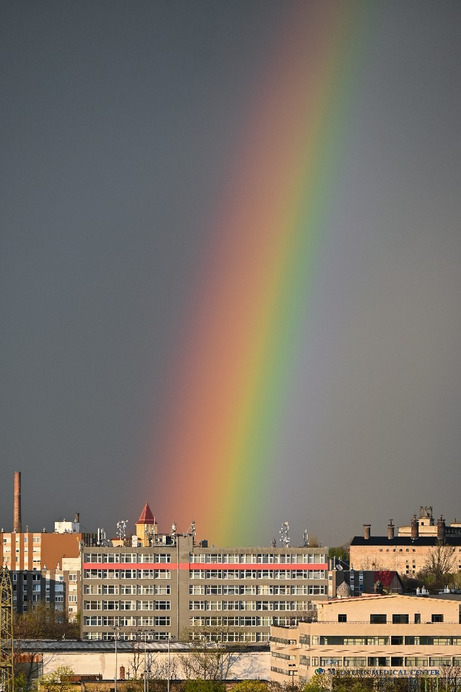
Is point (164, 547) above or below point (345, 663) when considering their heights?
above

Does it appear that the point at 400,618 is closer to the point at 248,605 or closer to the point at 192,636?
the point at 192,636

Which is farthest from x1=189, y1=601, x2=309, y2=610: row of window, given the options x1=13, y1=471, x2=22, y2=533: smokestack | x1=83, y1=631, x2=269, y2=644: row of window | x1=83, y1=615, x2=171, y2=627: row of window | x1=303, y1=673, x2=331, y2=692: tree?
x1=13, y1=471, x2=22, y2=533: smokestack

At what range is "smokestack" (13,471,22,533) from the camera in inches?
7456

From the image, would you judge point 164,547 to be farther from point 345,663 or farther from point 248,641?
point 345,663

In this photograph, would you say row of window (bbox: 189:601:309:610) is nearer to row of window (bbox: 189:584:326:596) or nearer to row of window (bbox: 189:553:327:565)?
row of window (bbox: 189:584:326:596)

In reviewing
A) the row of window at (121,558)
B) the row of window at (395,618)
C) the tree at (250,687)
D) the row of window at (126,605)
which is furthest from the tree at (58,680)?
the row of window at (121,558)

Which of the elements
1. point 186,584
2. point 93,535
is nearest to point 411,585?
point 93,535

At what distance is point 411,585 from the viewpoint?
18700 cm

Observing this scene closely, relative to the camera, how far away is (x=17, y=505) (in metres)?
192

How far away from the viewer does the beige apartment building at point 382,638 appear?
328 ft

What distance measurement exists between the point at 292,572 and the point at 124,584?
15.8 m

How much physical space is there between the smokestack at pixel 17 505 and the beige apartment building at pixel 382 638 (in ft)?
303

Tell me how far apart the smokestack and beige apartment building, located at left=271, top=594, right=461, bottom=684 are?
92341 mm

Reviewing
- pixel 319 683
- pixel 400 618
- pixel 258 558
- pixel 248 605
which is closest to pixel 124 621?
pixel 248 605
